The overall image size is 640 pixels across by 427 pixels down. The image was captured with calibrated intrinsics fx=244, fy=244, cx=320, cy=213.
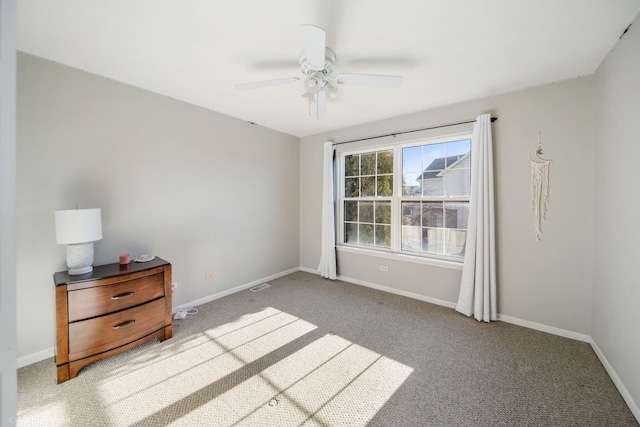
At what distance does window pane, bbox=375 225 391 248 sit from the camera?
3.66 meters

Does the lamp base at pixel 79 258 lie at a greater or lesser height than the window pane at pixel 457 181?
lesser

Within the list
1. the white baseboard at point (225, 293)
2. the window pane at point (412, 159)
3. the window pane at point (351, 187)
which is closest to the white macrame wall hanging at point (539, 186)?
the window pane at point (412, 159)

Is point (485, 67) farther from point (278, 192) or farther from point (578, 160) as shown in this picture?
point (278, 192)

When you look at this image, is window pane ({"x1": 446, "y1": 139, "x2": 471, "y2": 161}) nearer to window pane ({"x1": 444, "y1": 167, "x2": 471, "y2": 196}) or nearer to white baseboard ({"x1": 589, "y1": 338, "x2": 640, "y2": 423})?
window pane ({"x1": 444, "y1": 167, "x2": 471, "y2": 196})

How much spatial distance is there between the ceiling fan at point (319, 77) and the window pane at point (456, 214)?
1.84 metres

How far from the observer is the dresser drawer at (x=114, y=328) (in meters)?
1.84

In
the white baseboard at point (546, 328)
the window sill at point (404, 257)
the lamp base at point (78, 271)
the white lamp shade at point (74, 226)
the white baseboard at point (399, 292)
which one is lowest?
the white baseboard at point (546, 328)

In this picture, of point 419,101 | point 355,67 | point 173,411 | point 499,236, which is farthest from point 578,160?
point 173,411

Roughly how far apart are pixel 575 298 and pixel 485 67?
236cm

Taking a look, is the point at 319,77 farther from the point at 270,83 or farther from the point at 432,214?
the point at 432,214

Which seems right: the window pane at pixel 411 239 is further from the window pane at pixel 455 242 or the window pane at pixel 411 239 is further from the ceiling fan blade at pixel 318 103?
the ceiling fan blade at pixel 318 103

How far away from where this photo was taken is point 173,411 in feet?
5.10

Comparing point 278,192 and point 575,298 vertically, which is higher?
point 278,192

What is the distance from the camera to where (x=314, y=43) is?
58.8 inches
